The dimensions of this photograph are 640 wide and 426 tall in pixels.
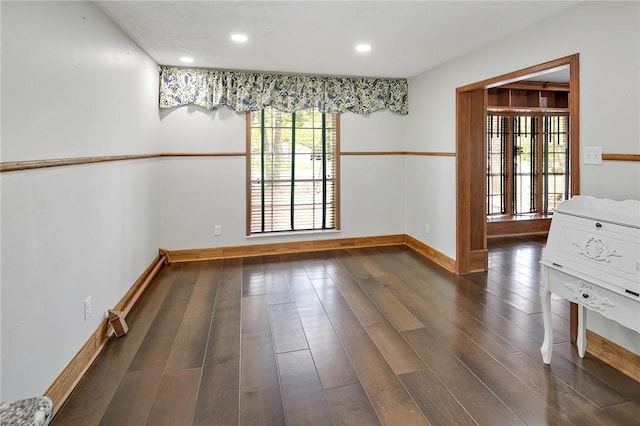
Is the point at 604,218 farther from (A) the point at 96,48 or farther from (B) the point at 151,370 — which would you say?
(A) the point at 96,48

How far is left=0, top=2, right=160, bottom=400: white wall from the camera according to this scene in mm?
1614

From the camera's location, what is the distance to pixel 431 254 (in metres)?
4.66

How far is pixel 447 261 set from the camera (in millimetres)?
4297

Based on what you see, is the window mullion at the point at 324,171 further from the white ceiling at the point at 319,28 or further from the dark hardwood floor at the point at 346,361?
the dark hardwood floor at the point at 346,361

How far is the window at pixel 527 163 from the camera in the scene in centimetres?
630

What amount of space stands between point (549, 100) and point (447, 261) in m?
3.82

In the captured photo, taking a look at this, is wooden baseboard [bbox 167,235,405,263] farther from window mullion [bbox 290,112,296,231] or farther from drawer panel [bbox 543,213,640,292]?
drawer panel [bbox 543,213,640,292]

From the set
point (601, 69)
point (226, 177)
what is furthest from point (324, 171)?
point (601, 69)

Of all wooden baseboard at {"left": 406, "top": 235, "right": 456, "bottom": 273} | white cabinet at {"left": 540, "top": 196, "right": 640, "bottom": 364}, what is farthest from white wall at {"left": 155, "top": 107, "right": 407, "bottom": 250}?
white cabinet at {"left": 540, "top": 196, "right": 640, "bottom": 364}

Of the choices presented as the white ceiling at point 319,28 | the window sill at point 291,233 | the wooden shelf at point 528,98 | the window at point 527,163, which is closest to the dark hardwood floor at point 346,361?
the window sill at point 291,233

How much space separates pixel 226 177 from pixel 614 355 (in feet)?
13.3

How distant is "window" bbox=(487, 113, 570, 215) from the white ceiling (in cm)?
281

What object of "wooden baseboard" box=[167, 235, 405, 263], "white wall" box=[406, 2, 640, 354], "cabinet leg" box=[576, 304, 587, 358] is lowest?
"cabinet leg" box=[576, 304, 587, 358]

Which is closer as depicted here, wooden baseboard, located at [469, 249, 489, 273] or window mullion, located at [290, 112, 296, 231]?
wooden baseboard, located at [469, 249, 489, 273]
